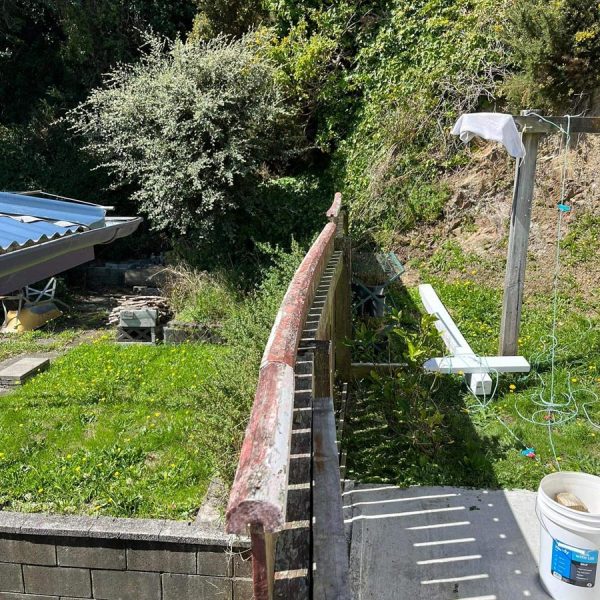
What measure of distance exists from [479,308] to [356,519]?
4.32m

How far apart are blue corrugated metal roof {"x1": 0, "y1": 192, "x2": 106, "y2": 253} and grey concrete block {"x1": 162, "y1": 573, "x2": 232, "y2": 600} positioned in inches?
81.1

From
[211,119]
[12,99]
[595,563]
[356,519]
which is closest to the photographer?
[595,563]

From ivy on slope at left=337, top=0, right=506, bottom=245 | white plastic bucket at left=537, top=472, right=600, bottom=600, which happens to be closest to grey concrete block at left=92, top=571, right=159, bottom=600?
white plastic bucket at left=537, top=472, right=600, bottom=600

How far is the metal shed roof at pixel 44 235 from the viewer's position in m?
2.92

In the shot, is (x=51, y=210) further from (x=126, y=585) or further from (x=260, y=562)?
(x=260, y=562)

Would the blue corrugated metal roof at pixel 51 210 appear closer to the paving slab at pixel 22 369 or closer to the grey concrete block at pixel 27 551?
the grey concrete block at pixel 27 551

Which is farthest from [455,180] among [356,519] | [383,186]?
[356,519]

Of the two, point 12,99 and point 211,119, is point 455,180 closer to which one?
point 211,119

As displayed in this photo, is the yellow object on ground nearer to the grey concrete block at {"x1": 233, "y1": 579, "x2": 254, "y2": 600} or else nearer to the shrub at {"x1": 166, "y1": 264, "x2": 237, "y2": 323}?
the shrub at {"x1": 166, "y1": 264, "x2": 237, "y2": 323}

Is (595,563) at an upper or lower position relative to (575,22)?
lower

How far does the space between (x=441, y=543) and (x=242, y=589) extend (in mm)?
1260

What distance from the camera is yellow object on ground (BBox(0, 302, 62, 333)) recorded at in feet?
27.6

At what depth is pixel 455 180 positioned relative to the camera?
8930 millimetres

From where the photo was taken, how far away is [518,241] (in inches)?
223
